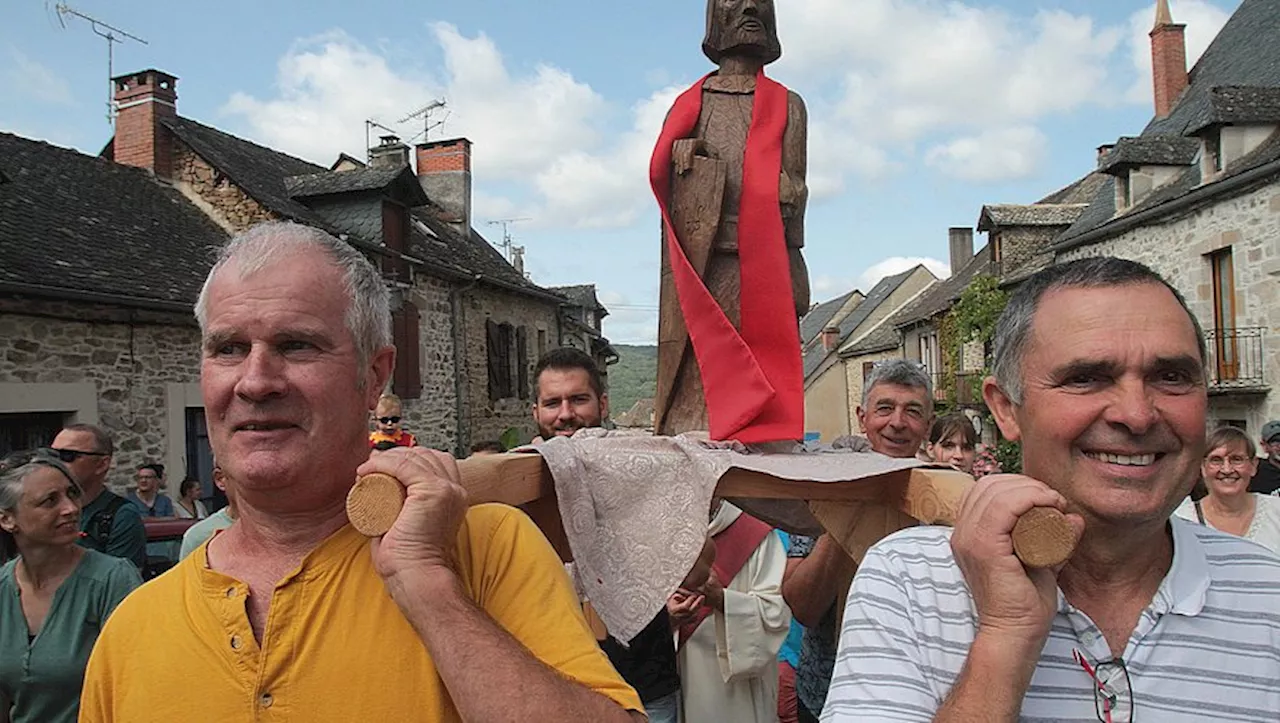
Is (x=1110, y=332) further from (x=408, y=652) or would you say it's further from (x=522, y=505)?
(x=522, y=505)

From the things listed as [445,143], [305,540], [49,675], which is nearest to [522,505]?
[305,540]

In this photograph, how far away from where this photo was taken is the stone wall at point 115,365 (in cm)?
959

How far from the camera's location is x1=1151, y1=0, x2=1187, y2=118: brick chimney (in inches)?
803

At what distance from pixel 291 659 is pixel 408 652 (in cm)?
18

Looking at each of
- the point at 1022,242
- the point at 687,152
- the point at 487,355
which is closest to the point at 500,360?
the point at 487,355

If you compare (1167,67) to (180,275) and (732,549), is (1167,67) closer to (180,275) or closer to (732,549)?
(180,275)

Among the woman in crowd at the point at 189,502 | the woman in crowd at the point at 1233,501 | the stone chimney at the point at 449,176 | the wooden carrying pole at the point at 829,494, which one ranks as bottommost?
the woman in crowd at the point at 189,502

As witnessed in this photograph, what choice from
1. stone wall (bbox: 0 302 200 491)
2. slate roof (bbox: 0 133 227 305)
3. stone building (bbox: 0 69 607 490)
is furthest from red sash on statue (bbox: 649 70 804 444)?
stone wall (bbox: 0 302 200 491)

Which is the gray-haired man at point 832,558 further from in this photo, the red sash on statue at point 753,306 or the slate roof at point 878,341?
the slate roof at point 878,341

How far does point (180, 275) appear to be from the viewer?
40.7ft

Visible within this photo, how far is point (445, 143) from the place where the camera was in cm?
2342

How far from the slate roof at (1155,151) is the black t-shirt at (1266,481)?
463 inches

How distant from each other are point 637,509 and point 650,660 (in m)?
0.86

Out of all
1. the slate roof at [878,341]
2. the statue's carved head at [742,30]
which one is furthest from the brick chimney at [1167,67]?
the statue's carved head at [742,30]
